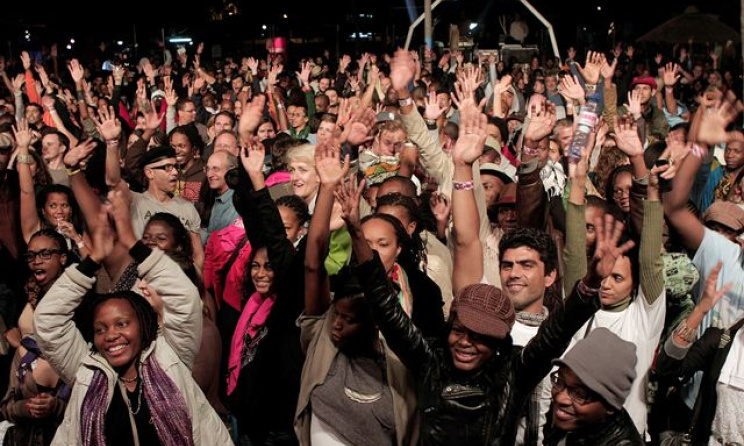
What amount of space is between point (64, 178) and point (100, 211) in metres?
3.20

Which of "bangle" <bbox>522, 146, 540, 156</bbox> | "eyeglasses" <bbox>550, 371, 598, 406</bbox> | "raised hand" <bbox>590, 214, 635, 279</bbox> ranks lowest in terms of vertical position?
"eyeglasses" <bbox>550, 371, 598, 406</bbox>

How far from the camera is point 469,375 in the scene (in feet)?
12.4

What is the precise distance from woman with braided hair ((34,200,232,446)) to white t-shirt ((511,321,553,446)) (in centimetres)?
127

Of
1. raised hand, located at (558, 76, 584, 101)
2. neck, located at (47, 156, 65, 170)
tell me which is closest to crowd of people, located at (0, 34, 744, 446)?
neck, located at (47, 156, 65, 170)

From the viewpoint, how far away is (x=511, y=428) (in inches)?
147

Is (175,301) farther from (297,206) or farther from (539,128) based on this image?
(539,128)

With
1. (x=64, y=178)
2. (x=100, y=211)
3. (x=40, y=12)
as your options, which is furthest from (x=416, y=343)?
(x=40, y=12)

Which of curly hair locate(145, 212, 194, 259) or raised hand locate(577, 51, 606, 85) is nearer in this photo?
curly hair locate(145, 212, 194, 259)

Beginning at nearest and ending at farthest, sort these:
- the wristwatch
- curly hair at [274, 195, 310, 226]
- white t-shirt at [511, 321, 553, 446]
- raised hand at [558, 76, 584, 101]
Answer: white t-shirt at [511, 321, 553, 446] → curly hair at [274, 195, 310, 226] → the wristwatch → raised hand at [558, 76, 584, 101]

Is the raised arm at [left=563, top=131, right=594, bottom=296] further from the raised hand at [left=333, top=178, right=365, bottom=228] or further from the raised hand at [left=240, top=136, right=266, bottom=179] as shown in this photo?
the raised hand at [left=240, top=136, right=266, bottom=179]

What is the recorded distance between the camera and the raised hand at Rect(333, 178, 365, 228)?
398 centimetres

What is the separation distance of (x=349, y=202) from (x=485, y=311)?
2.39 feet

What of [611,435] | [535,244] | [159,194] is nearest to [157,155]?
[159,194]

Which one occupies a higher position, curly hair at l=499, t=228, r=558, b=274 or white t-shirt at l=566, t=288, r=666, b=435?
curly hair at l=499, t=228, r=558, b=274
